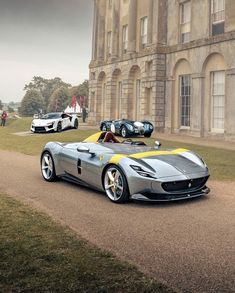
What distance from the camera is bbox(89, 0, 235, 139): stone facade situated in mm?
25078

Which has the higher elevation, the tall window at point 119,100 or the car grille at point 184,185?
the tall window at point 119,100

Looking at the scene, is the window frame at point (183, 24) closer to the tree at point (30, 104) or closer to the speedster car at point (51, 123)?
the speedster car at point (51, 123)

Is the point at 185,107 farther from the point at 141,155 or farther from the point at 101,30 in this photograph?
the point at 141,155

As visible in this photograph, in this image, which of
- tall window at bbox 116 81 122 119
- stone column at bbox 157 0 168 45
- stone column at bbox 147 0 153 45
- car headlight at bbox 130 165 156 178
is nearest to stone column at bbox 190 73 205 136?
stone column at bbox 157 0 168 45

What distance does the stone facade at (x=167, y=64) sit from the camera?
987 inches

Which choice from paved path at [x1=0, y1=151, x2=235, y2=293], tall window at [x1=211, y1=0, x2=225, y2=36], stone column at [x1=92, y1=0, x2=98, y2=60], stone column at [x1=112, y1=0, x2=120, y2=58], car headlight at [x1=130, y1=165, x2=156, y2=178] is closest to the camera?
paved path at [x1=0, y1=151, x2=235, y2=293]

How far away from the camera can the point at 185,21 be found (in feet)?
94.5

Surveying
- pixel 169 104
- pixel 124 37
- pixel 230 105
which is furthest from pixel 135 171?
pixel 124 37

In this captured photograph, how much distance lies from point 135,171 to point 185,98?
2254cm

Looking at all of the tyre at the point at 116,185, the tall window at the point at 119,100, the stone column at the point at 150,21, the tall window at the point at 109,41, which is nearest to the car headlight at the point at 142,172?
the tyre at the point at 116,185

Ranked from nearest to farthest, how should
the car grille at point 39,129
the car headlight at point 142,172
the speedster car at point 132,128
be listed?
1. the car headlight at point 142,172
2. the speedster car at point 132,128
3. the car grille at point 39,129

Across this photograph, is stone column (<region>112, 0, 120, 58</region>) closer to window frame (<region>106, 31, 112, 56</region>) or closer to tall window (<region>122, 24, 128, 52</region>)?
tall window (<region>122, 24, 128, 52</region>)

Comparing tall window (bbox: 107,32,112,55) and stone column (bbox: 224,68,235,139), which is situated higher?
tall window (bbox: 107,32,112,55)

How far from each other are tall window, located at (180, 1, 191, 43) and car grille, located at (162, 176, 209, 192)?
2293cm
